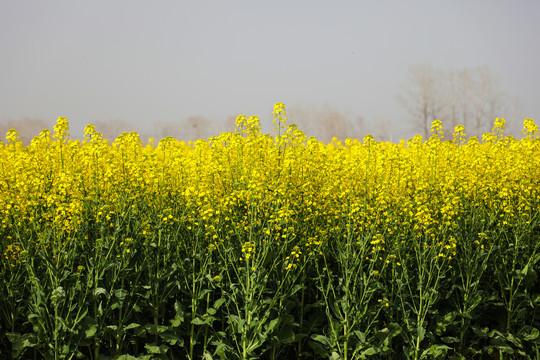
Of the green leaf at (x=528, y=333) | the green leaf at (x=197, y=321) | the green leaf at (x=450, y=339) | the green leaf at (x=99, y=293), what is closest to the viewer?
the green leaf at (x=99, y=293)

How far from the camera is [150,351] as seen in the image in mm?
4430

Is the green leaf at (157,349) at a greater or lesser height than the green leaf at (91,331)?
lesser

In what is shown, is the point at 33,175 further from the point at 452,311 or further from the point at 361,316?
the point at 452,311

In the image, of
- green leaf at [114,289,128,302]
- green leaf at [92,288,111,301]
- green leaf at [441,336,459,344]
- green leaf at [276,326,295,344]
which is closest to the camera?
green leaf at [92,288,111,301]

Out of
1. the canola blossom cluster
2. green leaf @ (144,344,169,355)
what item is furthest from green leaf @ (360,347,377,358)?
green leaf @ (144,344,169,355)

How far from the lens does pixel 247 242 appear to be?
4172mm

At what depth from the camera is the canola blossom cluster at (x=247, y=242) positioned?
4320 mm

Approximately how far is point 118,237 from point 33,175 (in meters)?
1.33

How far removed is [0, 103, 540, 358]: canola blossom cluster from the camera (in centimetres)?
432

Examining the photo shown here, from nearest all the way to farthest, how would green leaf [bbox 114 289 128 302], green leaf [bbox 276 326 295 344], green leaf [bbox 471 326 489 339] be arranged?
green leaf [bbox 114 289 128 302], green leaf [bbox 276 326 295 344], green leaf [bbox 471 326 489 339]

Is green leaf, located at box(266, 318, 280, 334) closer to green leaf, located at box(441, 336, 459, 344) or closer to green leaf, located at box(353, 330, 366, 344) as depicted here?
green leaf, located at box(353, 330, 366, 344)

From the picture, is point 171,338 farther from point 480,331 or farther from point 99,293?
point 480,331

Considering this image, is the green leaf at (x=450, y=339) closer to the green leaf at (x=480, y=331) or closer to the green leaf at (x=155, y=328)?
the green leaf at (x=480, y=331)

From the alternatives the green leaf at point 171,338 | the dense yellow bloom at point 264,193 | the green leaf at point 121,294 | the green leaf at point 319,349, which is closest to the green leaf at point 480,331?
the dense yellow bloom at point 264,193
